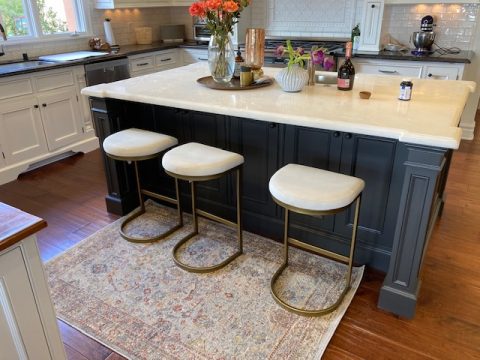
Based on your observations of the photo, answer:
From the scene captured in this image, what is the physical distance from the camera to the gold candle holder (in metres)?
2.78

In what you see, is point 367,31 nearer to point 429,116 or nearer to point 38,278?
point 429,116

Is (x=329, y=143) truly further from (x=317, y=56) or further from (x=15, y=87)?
(x=15, y=87)

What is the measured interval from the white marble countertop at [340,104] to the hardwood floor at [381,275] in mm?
Result: 943

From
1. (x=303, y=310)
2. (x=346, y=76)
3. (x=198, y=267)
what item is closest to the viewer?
(x=303, y=310)

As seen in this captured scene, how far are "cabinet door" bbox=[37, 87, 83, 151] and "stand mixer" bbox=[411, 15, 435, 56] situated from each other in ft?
12.1

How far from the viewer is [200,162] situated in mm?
2180

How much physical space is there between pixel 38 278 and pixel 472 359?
1.85 metres

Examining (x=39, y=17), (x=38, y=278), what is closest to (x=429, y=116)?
(x=38, y=278)

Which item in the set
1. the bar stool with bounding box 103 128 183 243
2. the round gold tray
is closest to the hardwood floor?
the bar stool with bounding box 103 128 183 243

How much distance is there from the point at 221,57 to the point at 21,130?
2.18 metres

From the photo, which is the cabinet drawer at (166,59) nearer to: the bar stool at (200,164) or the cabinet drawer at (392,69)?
the cabinet drawer at (392,69)

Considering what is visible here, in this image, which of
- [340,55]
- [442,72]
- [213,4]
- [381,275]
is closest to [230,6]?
[213,4]

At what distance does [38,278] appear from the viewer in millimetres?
1206

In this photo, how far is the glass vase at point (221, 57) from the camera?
8.57 feet
